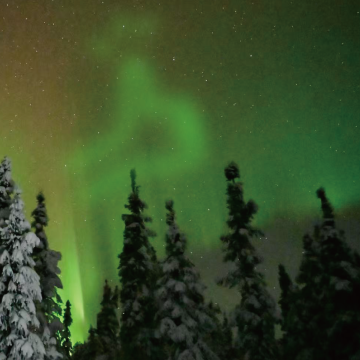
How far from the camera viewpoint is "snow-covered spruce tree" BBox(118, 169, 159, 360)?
28.2 m

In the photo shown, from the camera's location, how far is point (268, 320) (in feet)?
85.0

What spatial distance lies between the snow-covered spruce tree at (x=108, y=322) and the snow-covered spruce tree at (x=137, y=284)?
557 inches

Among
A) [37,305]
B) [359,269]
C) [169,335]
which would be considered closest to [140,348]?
[169,335]

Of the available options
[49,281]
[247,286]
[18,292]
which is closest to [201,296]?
[247,286]

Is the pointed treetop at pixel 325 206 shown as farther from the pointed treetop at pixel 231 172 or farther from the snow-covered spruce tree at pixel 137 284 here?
the snow-covered spruce tree at pixel 137 284

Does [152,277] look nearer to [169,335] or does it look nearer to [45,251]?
[169,335]

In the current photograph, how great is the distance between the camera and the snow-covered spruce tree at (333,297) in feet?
82.6

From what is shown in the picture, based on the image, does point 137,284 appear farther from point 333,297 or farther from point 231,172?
point 333,297

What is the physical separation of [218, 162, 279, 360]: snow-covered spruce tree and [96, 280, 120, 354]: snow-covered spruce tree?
19598 mm

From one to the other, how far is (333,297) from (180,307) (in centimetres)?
932

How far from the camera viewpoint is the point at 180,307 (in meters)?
26.8

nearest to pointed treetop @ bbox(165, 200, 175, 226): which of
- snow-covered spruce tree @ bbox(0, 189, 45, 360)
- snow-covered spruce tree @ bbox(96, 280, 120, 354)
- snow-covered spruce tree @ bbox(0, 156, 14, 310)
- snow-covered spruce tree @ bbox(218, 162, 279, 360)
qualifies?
snow-covered spruce tree @ bbox(218, 162, 279, 360)

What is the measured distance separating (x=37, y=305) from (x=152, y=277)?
30.6ft

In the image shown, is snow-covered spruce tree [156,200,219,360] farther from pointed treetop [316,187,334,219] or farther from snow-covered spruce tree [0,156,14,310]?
snow-covered spruce tree [0,156,14,310]
